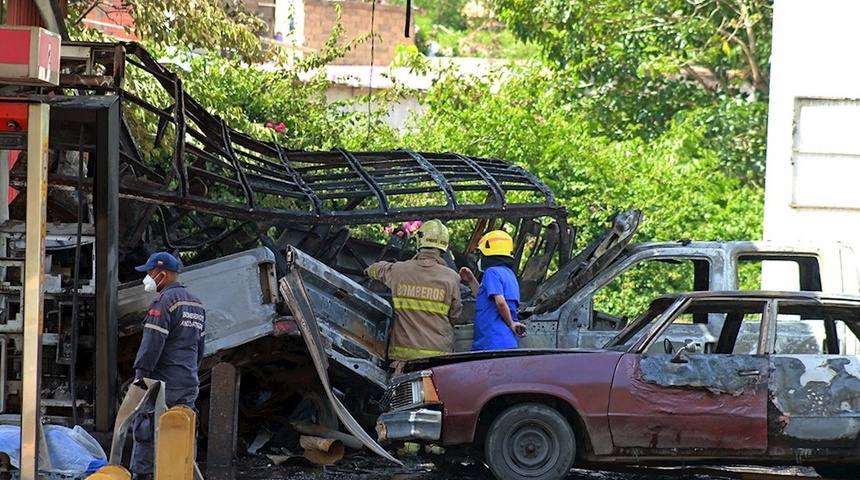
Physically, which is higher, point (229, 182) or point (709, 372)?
point (229, 182)

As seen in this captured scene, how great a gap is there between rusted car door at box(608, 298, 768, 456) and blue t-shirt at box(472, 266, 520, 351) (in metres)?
1.48

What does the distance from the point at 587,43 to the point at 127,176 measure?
1274cm

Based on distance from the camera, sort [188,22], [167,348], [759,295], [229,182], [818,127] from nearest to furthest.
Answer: [167,348], [759,295], [229,182], [188,22], [818,127]

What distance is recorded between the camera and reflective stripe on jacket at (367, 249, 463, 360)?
10.4 m

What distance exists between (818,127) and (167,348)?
9.70 m

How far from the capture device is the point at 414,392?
9266mm

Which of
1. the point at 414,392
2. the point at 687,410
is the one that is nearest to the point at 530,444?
the point at 414,392

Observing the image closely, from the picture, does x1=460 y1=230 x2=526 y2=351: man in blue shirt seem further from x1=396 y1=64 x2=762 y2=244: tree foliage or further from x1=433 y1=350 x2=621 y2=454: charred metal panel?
x1=396 y1=64 x2=762 y2=244: tree foliage

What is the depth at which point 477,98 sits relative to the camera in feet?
65.5

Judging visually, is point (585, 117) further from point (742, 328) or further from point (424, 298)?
point (424, 298)

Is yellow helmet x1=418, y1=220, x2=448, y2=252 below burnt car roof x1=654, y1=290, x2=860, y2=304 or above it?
above

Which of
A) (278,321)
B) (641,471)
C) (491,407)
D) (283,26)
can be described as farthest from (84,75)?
(283,26)

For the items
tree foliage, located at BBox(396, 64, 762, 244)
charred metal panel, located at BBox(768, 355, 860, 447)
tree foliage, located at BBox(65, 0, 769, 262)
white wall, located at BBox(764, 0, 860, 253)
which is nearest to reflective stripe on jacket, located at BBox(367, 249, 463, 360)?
charred metal panel, located at BBox(768, 355, 860, 447)

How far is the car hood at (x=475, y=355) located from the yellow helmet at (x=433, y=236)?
124cm
